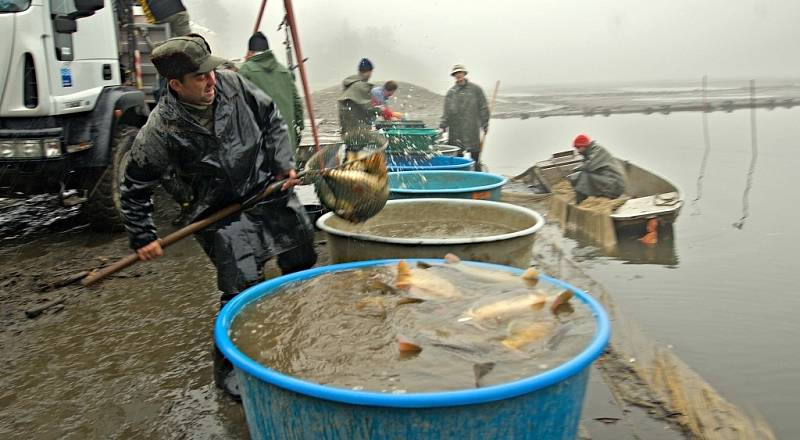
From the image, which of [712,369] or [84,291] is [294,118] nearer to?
[84,291]

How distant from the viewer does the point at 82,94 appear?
614 centimetres

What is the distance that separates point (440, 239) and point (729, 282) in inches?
201

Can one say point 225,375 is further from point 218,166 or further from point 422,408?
point 422,408

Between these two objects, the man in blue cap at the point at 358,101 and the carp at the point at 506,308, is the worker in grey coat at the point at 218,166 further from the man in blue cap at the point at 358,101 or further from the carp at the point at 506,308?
the man in blue cap at the point at 358,101

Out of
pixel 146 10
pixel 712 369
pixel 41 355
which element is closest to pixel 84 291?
pixel 41 355

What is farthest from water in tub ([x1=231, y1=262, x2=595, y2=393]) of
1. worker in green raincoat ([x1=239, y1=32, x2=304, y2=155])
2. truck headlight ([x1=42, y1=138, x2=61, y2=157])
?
truck headlight ([x1=42, y1=138, x2=61, y2=157])

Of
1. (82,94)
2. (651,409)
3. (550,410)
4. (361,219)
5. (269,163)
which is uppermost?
(82,94)

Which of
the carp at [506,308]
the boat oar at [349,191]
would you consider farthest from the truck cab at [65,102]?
the carp at [506,308]

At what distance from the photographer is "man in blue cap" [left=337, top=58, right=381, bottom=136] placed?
8969 mm

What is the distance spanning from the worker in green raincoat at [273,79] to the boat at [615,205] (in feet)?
14.6

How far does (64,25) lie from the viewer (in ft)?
18.6

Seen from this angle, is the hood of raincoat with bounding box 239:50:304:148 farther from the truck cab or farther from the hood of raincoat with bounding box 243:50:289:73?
the truck cab

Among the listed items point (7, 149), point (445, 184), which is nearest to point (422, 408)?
point (445, 184)

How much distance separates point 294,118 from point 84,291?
2.57 metres
